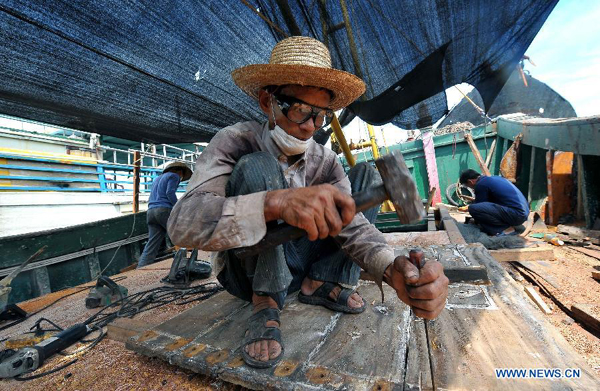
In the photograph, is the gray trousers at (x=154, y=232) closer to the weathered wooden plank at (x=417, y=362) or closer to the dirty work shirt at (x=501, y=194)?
the weathered wooden plank at (x=417, y=362)

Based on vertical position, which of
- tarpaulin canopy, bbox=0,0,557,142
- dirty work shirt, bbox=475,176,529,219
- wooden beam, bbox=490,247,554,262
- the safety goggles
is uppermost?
tarpaulin canopy, bbox=0,0,557,142

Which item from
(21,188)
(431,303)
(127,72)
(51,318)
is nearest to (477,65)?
(431,303)

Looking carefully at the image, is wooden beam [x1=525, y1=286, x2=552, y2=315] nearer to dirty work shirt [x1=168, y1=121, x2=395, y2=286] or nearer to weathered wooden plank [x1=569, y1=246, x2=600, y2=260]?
weathered wooden plank [x1=569, y1=246, x2=600, y2=260]

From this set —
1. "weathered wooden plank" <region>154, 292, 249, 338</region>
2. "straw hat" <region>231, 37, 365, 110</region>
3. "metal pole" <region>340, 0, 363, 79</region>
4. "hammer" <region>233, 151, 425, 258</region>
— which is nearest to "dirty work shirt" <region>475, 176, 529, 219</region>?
"metal pole" <region>340, 0, 363, 79</region>

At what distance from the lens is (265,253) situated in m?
1.35

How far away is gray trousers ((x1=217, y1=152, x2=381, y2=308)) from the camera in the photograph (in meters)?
1.32

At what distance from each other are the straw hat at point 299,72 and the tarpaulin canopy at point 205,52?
1.10 metres

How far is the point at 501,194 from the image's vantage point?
4590mm

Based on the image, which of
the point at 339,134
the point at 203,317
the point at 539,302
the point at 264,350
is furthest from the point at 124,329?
the point at 339,134

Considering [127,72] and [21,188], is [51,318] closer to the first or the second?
[127,72]

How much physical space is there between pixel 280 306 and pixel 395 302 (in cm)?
67

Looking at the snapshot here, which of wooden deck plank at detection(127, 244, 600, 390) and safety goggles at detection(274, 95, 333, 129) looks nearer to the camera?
wooden deck plank at detection(127, 244, 600, 390)

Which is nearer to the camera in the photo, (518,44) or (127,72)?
(127,72)

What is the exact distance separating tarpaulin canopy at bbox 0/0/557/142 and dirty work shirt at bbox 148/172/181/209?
0.96 m
